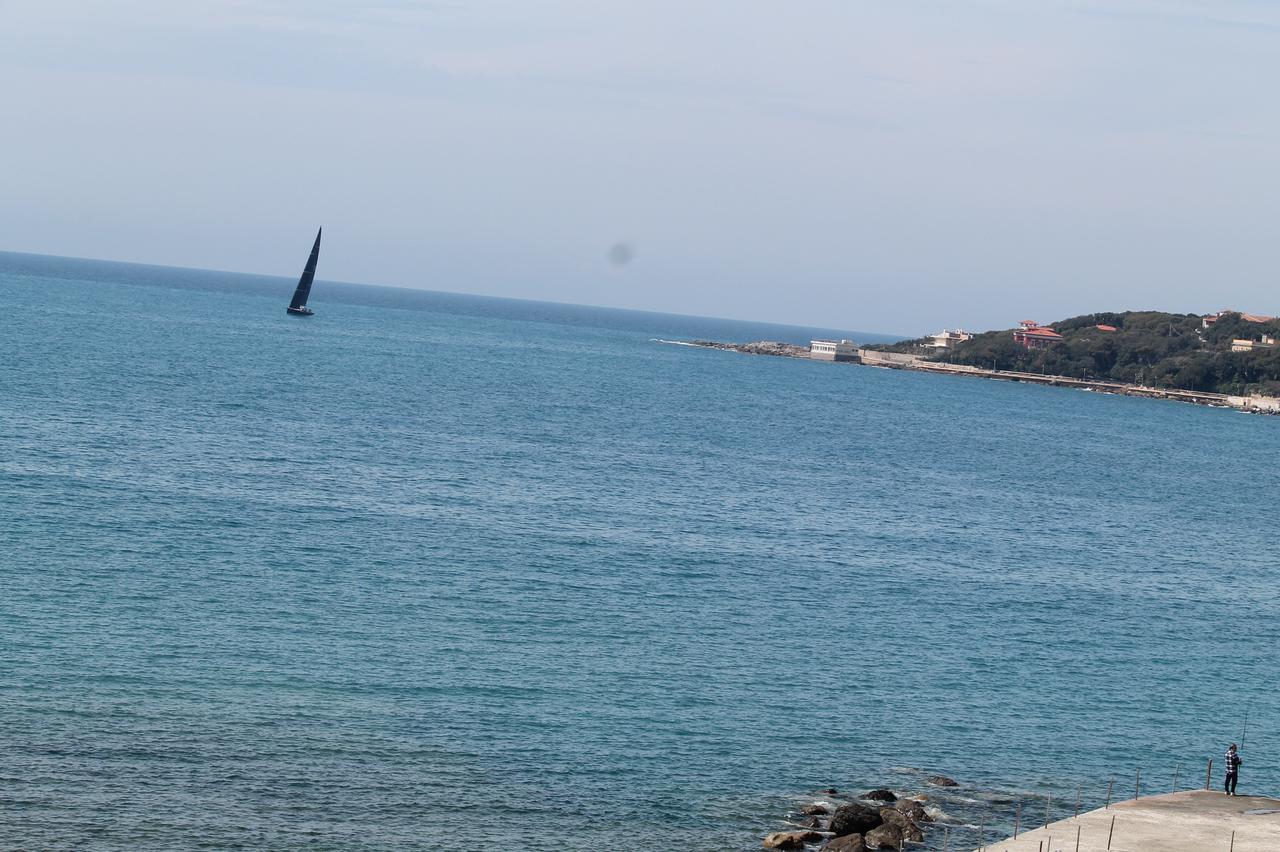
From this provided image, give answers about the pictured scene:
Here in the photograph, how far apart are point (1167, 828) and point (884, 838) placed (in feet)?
24.8

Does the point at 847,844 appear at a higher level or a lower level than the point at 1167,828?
lower

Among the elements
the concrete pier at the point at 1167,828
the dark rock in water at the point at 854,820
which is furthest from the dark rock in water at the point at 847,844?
the concrete pier at the point at 1167,828

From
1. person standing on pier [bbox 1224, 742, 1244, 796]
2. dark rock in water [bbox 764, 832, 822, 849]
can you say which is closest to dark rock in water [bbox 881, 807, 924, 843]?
dark rock in water [bbox 764, 832, 822, 849]

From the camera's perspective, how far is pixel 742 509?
292 feet

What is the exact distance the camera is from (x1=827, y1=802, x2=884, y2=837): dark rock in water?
126 ft

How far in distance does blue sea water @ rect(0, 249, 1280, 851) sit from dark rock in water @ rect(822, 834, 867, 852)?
268cm

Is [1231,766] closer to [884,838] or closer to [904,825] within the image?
[904,825]

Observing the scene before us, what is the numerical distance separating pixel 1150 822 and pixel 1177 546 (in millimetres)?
57579

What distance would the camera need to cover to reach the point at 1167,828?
37312 mm

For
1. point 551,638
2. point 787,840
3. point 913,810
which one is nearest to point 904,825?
point 913,810

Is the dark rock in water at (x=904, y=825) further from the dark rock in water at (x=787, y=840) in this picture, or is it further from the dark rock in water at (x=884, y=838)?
the dark rock in water at (x=787, y=840)

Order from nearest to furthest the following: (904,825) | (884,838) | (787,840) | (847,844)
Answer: (847,844) < (787,840) < (884,838) < (904,825)

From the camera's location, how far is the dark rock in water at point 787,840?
3750 centimetres

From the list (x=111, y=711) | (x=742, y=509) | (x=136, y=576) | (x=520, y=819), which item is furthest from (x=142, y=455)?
(x=520, y=819)
